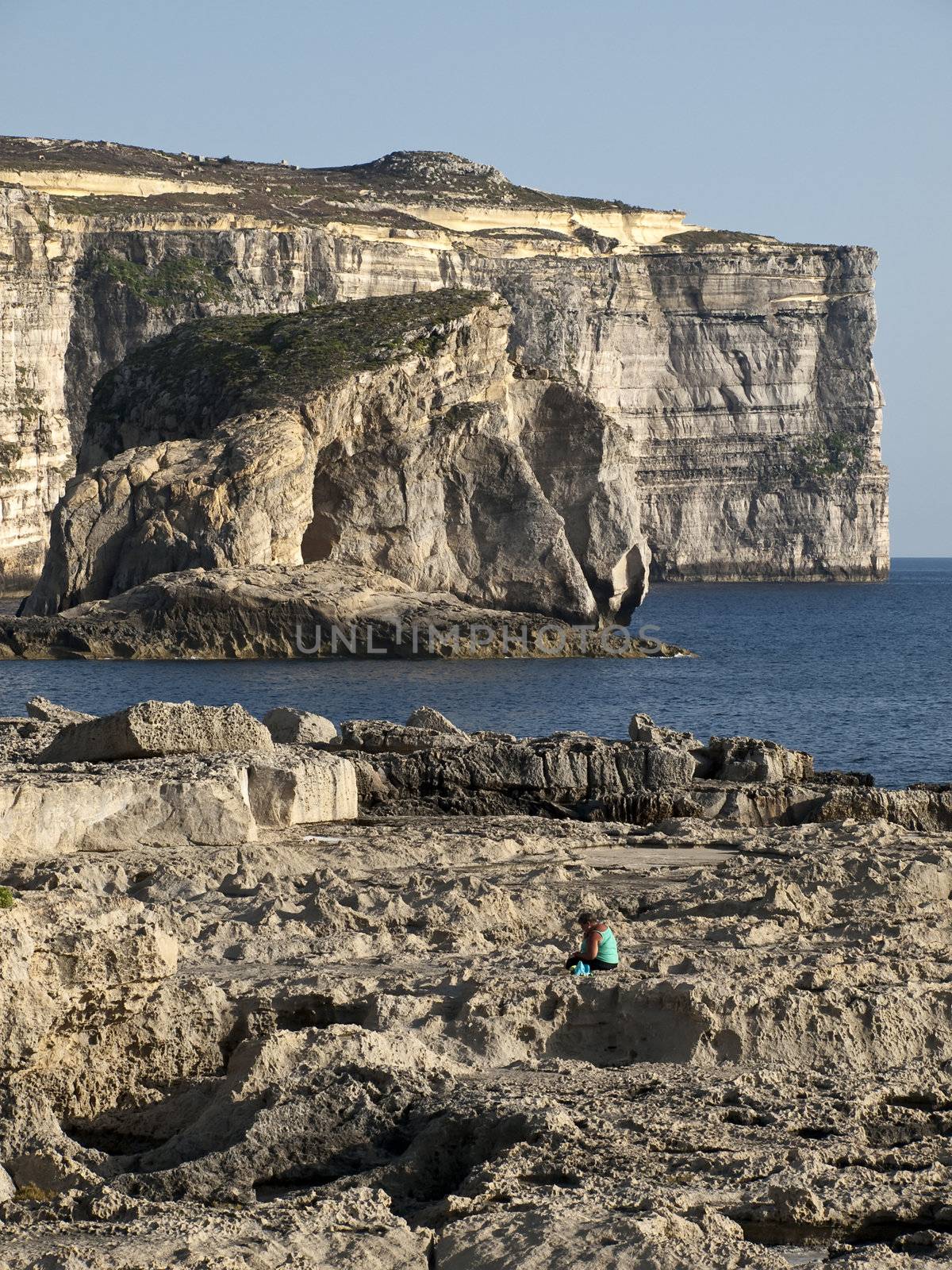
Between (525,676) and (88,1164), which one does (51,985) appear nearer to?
(88,1164)

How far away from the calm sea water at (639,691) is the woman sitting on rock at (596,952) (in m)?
21.7

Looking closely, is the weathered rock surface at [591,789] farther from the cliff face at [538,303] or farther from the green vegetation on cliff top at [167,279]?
the green vegetation on cliff top at [167,279]

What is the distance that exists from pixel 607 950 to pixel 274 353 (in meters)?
57.9

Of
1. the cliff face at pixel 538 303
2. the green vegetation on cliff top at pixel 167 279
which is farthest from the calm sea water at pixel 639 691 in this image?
the green vegetation on cliff top at pixel 167 279

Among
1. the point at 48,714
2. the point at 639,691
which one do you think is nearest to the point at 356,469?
the point at 639,691

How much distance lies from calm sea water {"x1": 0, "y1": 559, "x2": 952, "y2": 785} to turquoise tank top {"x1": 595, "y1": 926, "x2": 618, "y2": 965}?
2163cm

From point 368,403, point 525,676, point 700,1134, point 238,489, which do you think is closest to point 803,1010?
point 700,1134

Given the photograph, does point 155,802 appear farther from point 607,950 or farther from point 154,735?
point 607,950

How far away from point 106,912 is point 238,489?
50642 mm

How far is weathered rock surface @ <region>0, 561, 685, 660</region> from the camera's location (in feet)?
Result: 184

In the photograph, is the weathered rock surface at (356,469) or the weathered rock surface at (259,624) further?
the weathered rock surface at (356,469)

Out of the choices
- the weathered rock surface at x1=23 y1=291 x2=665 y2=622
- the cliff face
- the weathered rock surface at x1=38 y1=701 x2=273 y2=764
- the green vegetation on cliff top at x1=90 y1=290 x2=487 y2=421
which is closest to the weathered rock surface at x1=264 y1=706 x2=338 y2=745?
the weathered rock surface at x1=38 y1=701 x2=273 y2=764

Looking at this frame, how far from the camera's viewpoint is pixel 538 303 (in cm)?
11444

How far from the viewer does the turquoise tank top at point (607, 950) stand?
11.5 m
